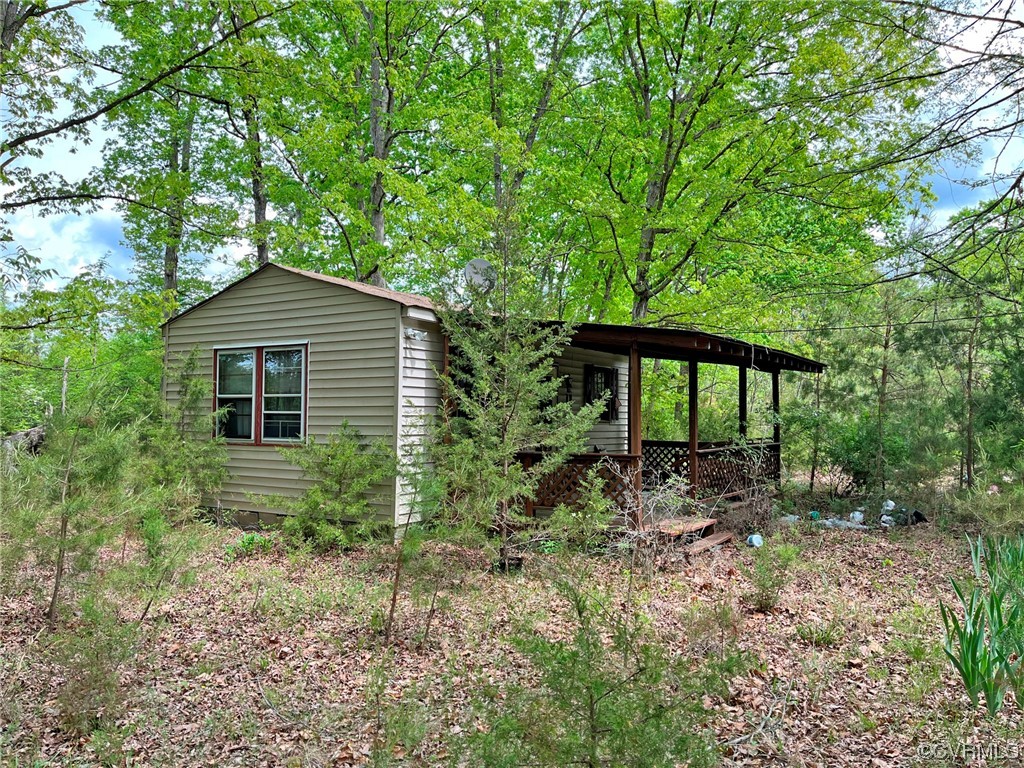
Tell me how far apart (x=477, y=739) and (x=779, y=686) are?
2.79 m

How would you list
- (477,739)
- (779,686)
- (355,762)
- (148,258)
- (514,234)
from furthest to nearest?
1. (148,258)
2. (514,234)
3. (779,686)
4. (355,762)
5. (477,739)

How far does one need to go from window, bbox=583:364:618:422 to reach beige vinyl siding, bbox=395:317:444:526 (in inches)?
152

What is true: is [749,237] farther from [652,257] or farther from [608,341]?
[608,341]

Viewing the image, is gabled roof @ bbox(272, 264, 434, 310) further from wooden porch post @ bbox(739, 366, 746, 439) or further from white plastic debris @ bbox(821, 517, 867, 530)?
white plastic debris @ bbox(821, 517, 867, 530)

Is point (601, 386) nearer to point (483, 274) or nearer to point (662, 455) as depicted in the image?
point (662, 455)

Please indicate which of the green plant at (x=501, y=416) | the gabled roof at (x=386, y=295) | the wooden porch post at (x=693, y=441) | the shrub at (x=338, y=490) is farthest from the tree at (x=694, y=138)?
the shrub at (x=338, y=490)

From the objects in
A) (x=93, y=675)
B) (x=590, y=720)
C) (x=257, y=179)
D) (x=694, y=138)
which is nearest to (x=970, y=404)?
(x=694, y=138)

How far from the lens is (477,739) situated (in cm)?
219

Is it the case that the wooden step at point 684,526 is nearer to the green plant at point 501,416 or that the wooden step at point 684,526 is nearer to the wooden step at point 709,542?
the wooden step at point 709,542

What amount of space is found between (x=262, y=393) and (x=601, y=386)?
642cm

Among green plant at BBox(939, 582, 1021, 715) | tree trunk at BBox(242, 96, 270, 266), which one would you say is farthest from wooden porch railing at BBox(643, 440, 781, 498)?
tree trunk at BBox(242, 96, 270, 266)

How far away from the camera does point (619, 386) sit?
538 inches

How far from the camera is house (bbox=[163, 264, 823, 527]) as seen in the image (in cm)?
832

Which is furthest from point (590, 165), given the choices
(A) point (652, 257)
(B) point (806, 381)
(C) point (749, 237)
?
(B) point (806, 381)
